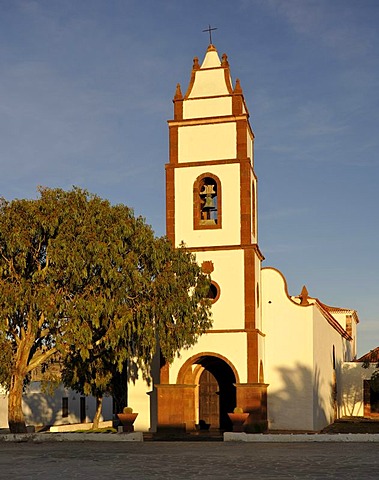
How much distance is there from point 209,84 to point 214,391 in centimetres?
1352

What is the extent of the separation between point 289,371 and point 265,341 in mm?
1655

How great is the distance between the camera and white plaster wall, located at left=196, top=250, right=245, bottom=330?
102ft

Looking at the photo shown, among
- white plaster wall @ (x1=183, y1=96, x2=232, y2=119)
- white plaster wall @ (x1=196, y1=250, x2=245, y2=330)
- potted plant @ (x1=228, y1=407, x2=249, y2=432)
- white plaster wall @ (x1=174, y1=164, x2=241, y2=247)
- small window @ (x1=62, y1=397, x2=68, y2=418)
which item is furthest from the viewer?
small window @ (x1=62, y1=397, x2=68, y2=418)

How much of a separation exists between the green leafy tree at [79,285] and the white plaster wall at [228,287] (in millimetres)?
3571

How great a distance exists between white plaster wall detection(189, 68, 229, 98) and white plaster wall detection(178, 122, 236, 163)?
1.60 metres

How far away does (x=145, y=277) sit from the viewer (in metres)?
26.5

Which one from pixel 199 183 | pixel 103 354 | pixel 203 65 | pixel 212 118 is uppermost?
pixel 203 65

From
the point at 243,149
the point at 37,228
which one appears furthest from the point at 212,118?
the point at 37,228

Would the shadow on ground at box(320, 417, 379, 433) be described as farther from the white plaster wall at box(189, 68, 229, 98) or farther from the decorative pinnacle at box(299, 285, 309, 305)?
the white plaster wall at box(189, 68, 229, 98)

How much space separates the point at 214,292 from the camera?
31875 millimetres

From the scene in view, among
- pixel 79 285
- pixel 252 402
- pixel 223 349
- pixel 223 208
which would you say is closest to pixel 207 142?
pixel 223 208

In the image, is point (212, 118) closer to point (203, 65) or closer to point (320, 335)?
point (203, 65)

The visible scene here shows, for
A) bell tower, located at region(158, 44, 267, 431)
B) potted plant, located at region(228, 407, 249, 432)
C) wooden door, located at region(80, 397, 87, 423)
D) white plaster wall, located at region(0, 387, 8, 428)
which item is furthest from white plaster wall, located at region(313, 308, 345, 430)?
white plaster wall, located at region(0, 387, 8, 428)

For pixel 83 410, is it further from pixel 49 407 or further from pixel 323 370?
pixel 323 370
